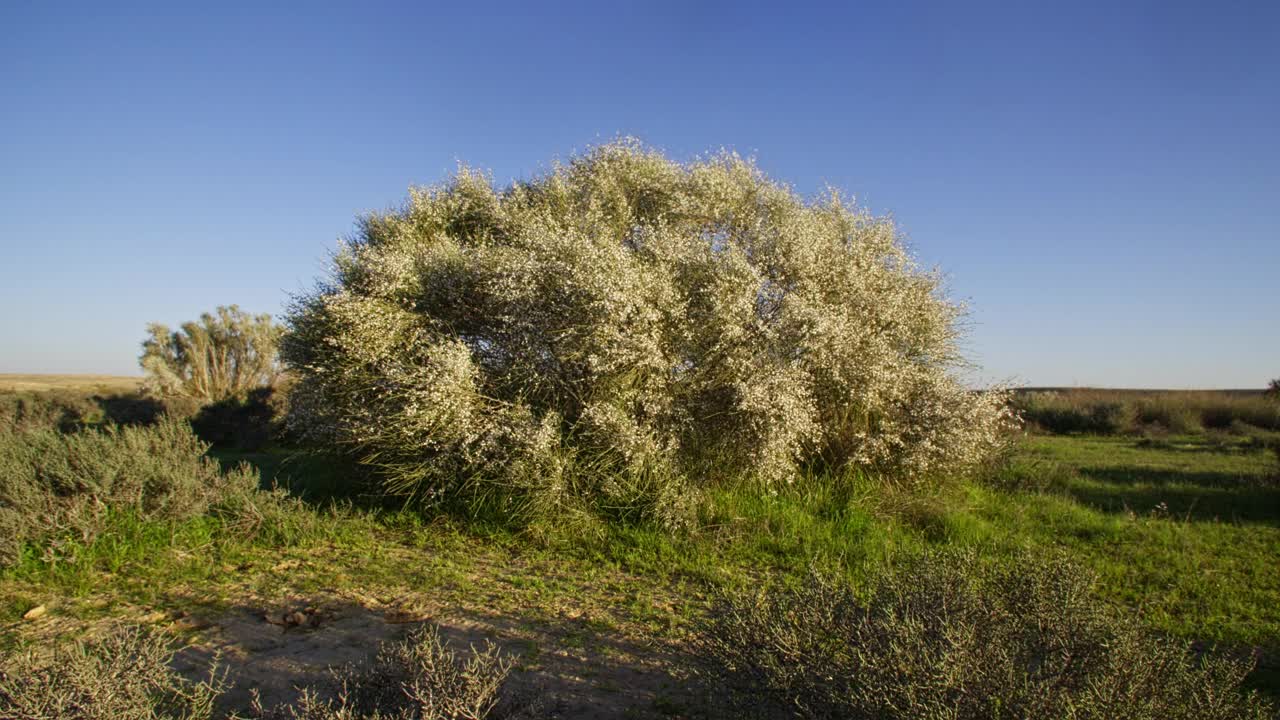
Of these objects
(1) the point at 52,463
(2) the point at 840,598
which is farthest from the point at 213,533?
(2) the point at 840,598

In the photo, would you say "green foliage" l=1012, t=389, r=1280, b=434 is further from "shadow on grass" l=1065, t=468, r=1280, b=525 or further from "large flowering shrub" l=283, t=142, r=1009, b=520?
"large flowering shrub" l=283, t=142, r=1009, b=520

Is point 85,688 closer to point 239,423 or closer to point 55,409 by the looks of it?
point 239,423

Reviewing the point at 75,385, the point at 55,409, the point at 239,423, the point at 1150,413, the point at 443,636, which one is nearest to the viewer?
the point at 443,636

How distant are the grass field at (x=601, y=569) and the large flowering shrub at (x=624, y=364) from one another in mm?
621

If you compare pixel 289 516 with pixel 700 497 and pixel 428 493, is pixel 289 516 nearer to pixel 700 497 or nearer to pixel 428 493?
pixel 428 493

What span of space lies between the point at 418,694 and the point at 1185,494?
12.4 metres

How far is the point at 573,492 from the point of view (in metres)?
8.02

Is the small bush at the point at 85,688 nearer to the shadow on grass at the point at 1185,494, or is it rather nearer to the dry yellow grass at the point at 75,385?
the shadow on grass at the point at 1185,494

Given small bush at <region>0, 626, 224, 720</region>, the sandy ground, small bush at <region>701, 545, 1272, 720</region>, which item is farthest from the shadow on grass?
small bush at <region>0, 626, 224, 720</region>

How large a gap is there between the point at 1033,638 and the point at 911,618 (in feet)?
2.03

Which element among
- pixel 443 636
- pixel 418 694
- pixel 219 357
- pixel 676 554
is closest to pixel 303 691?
pixel 418 694

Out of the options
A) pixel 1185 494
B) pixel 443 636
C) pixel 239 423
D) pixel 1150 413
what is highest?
pixel 1150 413

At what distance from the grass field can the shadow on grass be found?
0.07m

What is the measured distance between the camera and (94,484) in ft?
21.7
